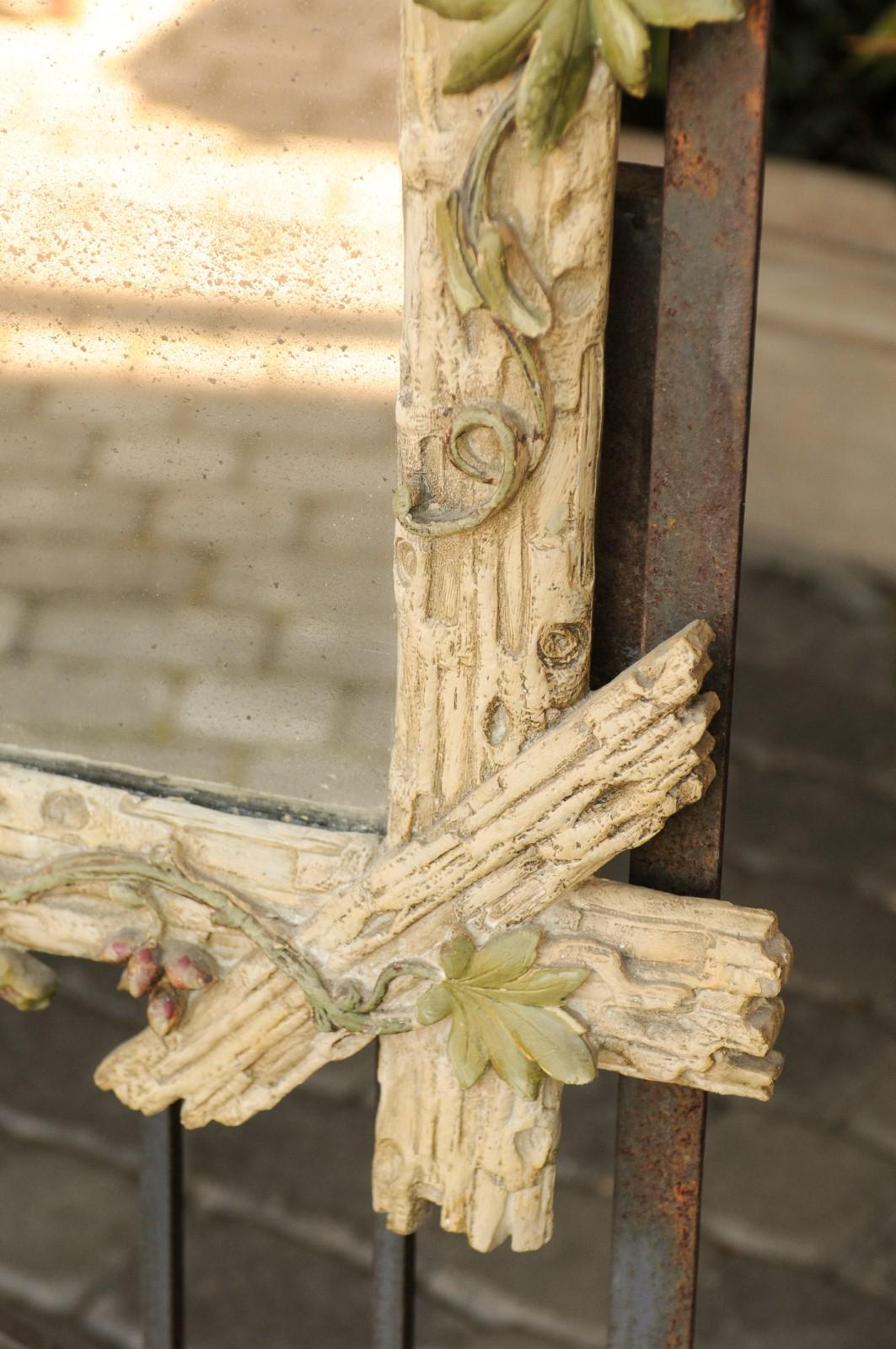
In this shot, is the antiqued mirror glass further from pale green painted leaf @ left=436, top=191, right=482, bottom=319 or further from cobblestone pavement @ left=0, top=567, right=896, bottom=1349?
cobblestone pavement @ left=0, top=567, right=896, bottom=1349

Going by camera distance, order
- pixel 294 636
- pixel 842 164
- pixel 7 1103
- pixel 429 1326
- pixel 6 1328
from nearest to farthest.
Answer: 1. pixel 294 636
2. pixel 6 1328
3. pixel 429 1326
4. pixel 7 1103
5. pixel 842 164

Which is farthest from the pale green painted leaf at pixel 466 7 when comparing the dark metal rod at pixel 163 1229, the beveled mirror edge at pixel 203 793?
the dark metal rod at pixel 163 1229

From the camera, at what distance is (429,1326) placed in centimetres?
140

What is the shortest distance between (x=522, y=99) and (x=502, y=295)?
0.06 meters

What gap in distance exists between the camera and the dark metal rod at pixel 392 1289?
77 cm

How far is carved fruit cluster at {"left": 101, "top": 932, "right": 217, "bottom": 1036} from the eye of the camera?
2.26ft

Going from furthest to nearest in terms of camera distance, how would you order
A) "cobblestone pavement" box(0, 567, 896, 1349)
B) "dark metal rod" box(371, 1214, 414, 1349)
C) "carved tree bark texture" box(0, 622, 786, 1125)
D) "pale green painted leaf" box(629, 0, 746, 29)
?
"cobblestone pavement" box(0, 567, 896, 1349) < "dark metal rod" box(371, 1214, 414, 1349) < "carved tree bark texture" box(0, 622, 786, 1125) < "pale green painted leaf" box(629, 0, 746, 29)

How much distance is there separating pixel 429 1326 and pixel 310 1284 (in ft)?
0.39

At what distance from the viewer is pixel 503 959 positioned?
2.07 feet

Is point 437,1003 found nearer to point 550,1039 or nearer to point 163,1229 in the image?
point 550,1039

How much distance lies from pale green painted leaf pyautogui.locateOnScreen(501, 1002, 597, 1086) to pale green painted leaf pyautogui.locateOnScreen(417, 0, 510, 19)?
A: 377 mm

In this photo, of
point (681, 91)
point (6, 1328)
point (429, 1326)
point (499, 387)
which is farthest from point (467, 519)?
point (429, 1326)

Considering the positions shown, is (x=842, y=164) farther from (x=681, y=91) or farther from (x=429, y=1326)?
(x=681, y=91)

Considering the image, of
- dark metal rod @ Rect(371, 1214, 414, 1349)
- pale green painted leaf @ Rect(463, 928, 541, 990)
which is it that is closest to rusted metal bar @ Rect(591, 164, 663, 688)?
pale green painted leaf @ Rect(463, 928, 541, 990)
